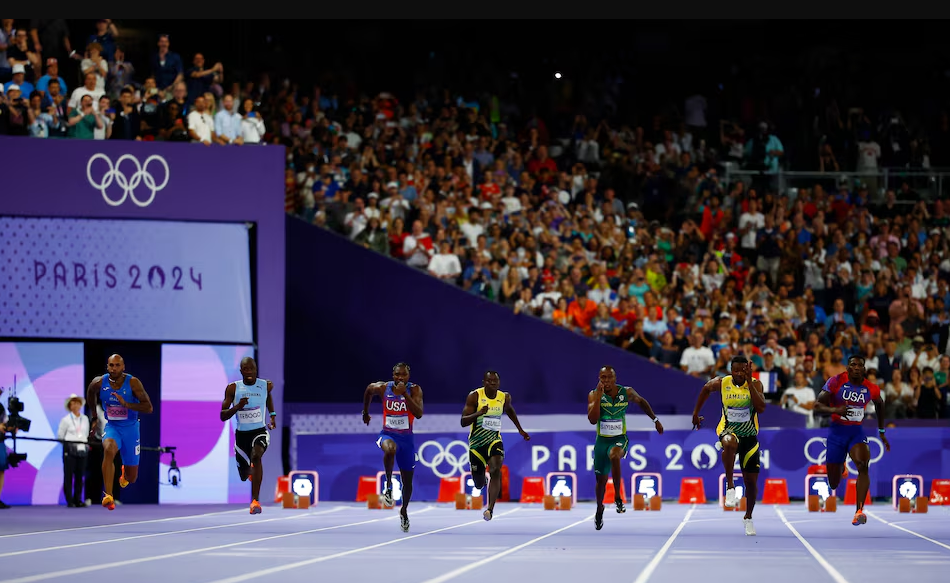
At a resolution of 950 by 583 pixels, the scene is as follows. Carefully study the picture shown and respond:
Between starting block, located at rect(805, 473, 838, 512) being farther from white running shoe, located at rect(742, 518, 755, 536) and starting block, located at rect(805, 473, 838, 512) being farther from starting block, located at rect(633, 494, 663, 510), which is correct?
white running shoe, located at rect(742, 518, 755, 536)

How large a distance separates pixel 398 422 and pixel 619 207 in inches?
588

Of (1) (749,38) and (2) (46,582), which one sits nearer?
(2) (46,582)

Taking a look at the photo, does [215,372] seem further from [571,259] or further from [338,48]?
[338,48]

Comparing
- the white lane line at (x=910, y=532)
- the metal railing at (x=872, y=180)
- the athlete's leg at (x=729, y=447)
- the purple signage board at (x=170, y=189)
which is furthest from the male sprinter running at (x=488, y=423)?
the metal railing at (x=872, y=180)

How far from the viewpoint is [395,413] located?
63.0ft

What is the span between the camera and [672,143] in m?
35.2

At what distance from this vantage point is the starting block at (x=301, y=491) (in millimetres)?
24766

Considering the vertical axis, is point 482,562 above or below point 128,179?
below

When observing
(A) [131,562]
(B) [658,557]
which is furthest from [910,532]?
(A) [131,562]

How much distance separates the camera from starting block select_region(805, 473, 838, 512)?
2488cm

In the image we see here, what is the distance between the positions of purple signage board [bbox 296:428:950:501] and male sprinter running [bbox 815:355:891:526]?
7216mm

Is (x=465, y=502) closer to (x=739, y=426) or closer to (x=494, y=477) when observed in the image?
(x=494, y=477)

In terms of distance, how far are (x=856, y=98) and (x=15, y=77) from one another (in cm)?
2173

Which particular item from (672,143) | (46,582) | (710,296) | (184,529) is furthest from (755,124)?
(46,582)
